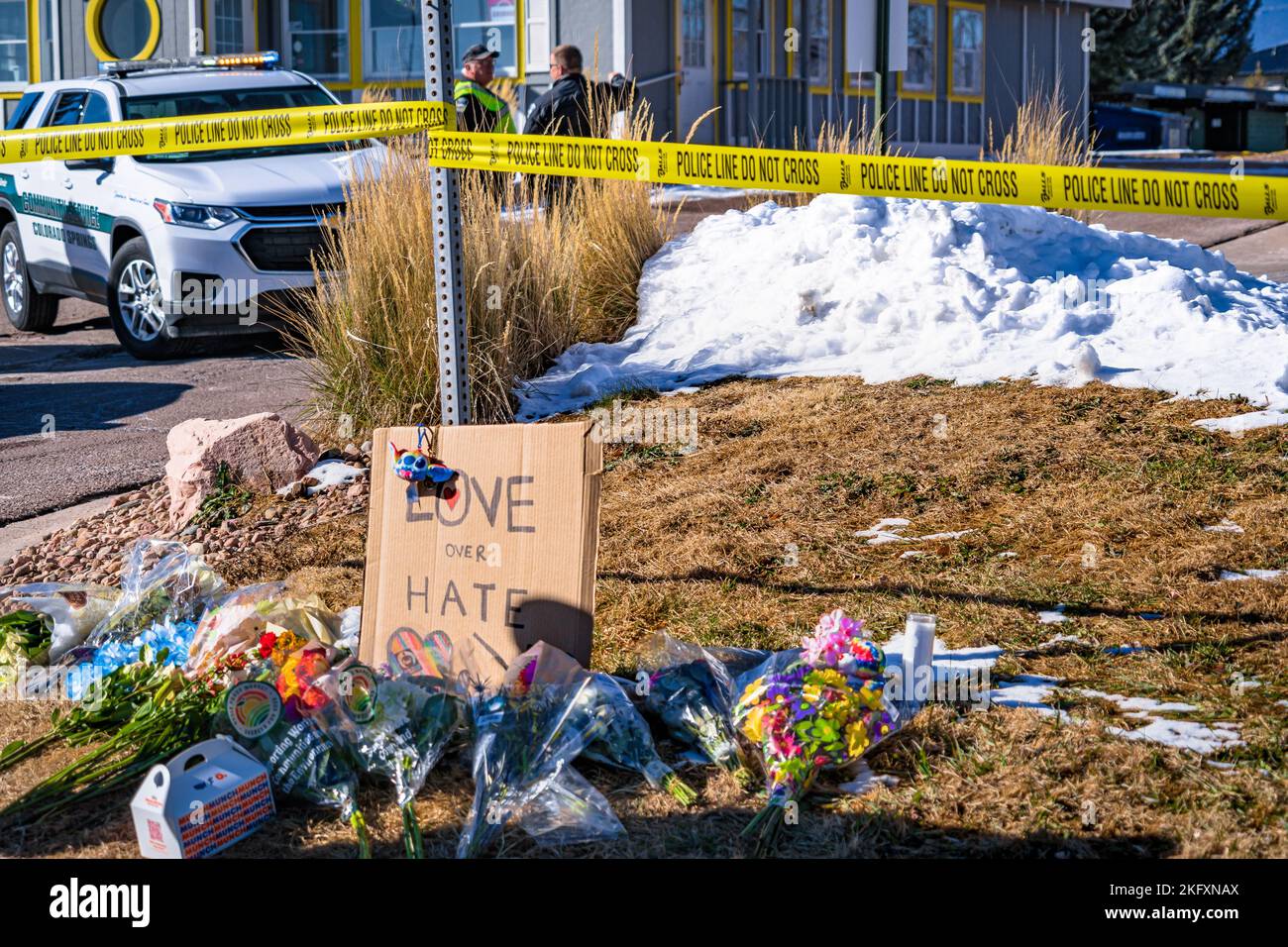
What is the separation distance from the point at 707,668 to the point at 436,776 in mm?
733

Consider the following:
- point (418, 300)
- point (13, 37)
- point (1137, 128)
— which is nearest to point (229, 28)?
point (13, 37)

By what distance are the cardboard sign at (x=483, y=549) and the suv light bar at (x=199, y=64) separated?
8.35 metres

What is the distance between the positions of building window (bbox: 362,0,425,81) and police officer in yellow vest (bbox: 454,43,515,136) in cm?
871

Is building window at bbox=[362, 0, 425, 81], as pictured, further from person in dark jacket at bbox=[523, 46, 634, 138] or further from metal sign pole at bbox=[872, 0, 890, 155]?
person in dark jacket at bbox=[523, 46, 634, 138]

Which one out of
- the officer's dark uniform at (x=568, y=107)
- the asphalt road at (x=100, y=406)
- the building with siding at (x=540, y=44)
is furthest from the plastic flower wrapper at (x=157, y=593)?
the building with siding at (x=540, y=44)

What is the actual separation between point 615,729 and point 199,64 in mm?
9705

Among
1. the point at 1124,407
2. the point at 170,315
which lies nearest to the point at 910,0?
the point at 170,315

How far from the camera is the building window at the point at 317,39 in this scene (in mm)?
19156

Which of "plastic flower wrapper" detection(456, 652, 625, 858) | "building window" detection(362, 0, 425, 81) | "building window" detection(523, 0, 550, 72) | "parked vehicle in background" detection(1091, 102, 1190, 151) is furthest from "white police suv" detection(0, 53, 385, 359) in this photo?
"parked vehicle in background" detection(1091, 102, 1190, 151)

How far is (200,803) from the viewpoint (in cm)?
289

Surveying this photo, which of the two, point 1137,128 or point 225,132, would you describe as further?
point 1137,128

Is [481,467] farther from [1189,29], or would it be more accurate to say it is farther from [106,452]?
[1189,29]

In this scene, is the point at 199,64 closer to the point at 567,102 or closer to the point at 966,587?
the point at 567,102

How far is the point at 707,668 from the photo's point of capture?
354cm
